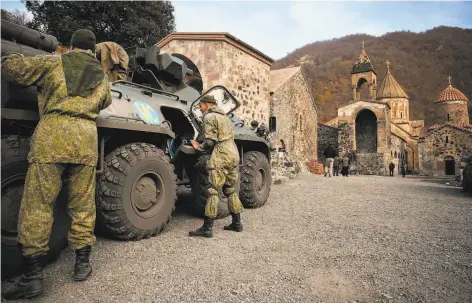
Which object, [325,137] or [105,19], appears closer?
[105,19]

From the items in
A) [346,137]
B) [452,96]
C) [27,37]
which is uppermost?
[452,96]

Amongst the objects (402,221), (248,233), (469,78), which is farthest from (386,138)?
(469,78)

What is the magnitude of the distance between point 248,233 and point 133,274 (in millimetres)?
1778

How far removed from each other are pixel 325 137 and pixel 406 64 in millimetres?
46931

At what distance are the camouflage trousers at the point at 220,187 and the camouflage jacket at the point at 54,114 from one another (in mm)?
1631

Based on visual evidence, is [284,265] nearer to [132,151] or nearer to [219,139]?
[219,139]

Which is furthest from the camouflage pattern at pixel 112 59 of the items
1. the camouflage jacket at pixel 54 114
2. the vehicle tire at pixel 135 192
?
the camouflage jacket at pixel 54 114

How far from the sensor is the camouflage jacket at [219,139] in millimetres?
4109

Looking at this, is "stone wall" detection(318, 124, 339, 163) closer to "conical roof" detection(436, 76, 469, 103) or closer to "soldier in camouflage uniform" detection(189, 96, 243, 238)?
"conical roof" detection(436, 76, 469, 103)

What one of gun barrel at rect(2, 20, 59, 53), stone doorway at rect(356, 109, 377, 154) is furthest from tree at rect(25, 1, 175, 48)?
stone doorway at rect(356, 109, 377, 154)

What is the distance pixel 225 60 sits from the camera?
1259 cm

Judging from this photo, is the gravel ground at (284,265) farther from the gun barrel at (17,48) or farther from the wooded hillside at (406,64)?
the wooded hillside at (406,64)

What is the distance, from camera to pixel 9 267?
245cm

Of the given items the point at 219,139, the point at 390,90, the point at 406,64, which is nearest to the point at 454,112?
the point at 390,90
